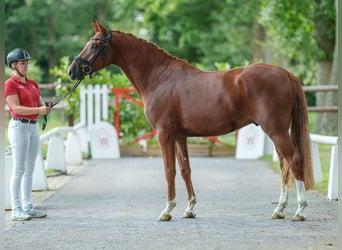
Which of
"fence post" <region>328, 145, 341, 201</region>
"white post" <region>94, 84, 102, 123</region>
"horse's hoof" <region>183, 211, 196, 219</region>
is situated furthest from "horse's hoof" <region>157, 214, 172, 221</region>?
"white post" <region>94, 84, 102, 123</region>

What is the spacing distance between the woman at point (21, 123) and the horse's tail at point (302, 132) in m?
2.77

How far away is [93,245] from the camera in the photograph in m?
6.53

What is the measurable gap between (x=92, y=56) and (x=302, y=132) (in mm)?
2553

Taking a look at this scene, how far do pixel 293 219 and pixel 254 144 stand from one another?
8.63 metres

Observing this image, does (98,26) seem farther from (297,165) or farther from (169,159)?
(297,165)

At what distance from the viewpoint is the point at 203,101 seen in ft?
26.5

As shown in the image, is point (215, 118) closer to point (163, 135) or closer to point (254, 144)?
point (163, 135)

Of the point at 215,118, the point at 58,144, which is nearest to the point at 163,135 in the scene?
the point at 215,118

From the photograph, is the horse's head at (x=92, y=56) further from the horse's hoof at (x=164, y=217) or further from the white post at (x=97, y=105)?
the white post at (x=97, y=105)

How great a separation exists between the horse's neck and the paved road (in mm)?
1617

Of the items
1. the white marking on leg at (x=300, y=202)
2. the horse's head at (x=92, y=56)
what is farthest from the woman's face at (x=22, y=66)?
the white marking on leg at (x=300, y=202)

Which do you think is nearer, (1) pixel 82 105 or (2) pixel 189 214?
(2) pixel 189 214

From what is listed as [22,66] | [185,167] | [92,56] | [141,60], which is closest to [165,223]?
[185,167]

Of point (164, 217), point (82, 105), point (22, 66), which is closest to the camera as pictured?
point (164, 217)
